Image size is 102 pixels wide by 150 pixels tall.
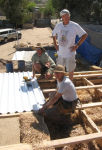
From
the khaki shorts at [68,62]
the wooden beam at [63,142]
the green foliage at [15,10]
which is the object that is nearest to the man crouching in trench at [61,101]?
the wooden beam at [63,142]

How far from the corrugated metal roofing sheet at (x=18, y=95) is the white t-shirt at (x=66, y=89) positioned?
788 millimetres

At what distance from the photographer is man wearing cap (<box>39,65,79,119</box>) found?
359 cm

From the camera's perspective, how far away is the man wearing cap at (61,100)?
11.8ft

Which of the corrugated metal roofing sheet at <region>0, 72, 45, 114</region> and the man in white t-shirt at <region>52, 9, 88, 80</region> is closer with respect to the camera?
the corrugated metal roofing sheet at <region>0, 72, 45, 114</region>

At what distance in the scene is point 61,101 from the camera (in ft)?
12.7

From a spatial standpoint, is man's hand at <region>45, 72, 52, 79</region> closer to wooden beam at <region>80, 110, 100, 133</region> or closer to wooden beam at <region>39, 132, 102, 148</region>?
wooden beam at <region>80, 110, 100, 133</region>

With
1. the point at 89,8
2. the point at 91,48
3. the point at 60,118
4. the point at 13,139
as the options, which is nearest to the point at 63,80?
the point at 60,118

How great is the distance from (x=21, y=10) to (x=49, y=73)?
25.5 m

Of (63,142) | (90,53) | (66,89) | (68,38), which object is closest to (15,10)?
(90,53)

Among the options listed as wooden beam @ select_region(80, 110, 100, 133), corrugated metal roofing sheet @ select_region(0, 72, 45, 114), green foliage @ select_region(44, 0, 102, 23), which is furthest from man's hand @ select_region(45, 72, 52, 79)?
green foliage @ select_region(44, 0, 102, 23)

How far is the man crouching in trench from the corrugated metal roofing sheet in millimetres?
347

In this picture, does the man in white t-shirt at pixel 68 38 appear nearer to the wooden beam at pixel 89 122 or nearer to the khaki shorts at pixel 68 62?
the khaki shorts at pixel 68 62

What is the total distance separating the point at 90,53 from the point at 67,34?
5954 millimetres

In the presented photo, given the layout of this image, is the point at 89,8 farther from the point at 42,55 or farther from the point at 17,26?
the point at 17,26
